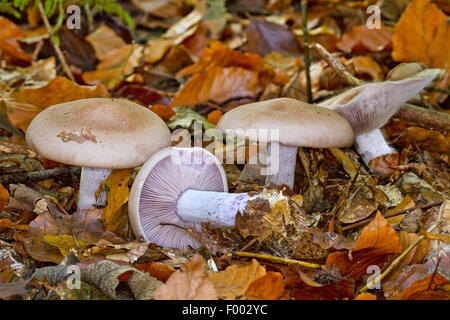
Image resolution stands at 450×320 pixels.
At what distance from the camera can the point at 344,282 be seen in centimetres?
169

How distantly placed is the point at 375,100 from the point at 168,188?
1.24 metres

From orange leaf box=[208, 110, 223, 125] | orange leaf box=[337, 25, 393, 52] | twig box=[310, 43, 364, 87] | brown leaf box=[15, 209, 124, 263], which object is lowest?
orange leaf box=[208, 110, 223, 125]

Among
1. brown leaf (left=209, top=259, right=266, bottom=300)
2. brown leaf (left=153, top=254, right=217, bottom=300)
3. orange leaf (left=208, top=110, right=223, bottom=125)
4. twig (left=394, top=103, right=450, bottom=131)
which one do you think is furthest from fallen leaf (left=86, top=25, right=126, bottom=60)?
brown leaf (left=153, top=254, right=217, bottom=300)

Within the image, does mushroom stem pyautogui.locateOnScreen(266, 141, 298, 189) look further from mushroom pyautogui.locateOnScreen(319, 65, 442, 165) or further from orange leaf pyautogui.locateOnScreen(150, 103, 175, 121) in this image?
orange leaf pyautogui.locateOnScreen(150, 103, 175, 121)

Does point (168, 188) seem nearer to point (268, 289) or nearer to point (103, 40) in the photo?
point (268, 289)

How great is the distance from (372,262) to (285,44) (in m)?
3.09

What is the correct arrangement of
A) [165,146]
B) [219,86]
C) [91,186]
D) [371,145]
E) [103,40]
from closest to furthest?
[165,146] → [91,186] → [371,145] → [219,86] → [103,40]

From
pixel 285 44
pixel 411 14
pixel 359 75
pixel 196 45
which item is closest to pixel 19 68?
pixel 196 45

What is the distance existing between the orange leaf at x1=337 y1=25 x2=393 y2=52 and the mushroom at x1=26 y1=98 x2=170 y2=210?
231 centimetres

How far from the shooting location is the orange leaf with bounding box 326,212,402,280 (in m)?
1.80

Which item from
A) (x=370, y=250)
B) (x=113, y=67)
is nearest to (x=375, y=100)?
(x=370, y=250)

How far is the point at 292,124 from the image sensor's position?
219cm

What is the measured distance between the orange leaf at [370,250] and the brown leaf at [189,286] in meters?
0.58
